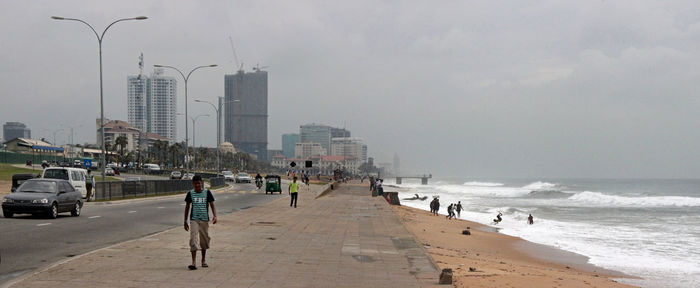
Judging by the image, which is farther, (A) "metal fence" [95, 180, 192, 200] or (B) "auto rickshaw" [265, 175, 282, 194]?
(B) "auto rickshaw" [265, 175, 282, 194]

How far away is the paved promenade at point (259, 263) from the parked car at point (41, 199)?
18.5 ft

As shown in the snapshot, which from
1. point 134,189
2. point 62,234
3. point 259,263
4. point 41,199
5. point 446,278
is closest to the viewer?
point 446,278

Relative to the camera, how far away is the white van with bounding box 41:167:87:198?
28359 mm

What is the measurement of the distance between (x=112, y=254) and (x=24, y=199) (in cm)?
964

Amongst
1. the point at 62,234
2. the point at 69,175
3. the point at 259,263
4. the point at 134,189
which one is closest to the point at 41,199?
the point at 62,234

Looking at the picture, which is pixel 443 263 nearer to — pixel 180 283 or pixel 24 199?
pixel 180 283

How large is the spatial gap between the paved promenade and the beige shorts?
420 millimetres

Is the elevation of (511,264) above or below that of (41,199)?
below

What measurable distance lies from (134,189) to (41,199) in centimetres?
1842

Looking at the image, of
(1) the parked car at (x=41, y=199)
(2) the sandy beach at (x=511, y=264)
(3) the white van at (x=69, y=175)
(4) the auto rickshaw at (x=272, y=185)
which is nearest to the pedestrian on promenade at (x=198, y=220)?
(2) the sandy beach at (x=511, y=264)

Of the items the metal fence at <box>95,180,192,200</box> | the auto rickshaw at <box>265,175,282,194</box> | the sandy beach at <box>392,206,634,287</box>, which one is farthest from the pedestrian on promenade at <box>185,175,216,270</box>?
the auto rickshaw at <box>265,175,282,194</box>

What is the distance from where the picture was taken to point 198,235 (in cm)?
1051

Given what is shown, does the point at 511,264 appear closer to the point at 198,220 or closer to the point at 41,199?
the point at 198,220

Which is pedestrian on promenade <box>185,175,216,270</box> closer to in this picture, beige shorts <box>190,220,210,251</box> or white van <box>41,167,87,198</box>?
beige shorts <box>190,220,210,251</box>
